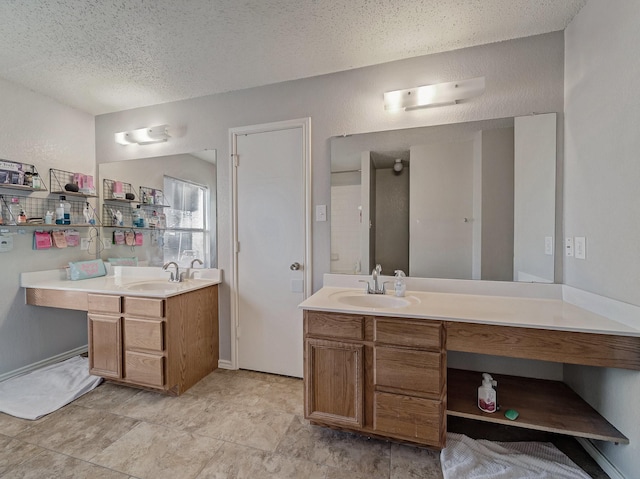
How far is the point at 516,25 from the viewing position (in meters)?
1.65

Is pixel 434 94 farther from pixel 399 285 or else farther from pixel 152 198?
pixel 152 198

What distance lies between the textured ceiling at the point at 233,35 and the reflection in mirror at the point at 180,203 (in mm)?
649

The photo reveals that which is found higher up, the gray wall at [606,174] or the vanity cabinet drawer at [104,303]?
the gray wall at [606,174]

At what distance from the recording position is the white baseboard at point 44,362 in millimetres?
2254

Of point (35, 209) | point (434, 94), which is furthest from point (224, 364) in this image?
Result: point (434, 94)

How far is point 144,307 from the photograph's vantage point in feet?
6.51

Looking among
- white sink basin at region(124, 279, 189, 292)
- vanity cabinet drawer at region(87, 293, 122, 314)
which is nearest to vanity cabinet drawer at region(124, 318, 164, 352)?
vanity cabinet drawer at region(87, 293, 122, 314)

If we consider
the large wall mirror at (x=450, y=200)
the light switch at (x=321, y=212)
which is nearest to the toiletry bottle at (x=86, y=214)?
the light switch at (x=321, y=212)

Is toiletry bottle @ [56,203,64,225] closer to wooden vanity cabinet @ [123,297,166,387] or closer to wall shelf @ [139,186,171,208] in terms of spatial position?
wall shelf @ [139,186,171,208]

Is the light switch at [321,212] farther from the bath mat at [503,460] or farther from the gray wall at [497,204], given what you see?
the bath mat at [503,460]

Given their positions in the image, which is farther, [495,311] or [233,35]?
[233,35]

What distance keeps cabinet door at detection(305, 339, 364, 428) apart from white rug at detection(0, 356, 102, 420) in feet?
5.82

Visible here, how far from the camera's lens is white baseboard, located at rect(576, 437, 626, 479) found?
4.29ft

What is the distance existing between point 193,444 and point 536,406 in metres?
1.90
